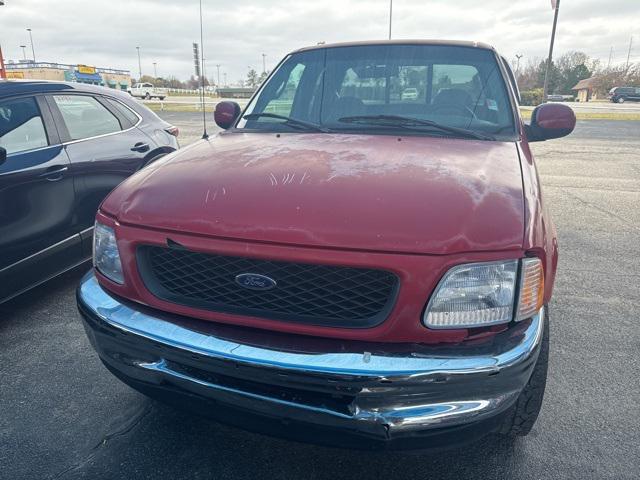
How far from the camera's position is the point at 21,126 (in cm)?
333

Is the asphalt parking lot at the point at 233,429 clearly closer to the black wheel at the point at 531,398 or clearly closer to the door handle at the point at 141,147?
the black wheel at the point at 531,398

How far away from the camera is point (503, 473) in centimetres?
197

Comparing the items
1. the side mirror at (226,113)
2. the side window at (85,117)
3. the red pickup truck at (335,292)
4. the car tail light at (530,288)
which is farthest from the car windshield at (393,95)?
the side window at (85,117)

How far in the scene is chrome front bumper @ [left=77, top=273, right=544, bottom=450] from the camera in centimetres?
147

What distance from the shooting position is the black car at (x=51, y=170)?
308cm

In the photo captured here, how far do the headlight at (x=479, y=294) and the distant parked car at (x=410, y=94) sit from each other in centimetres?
155

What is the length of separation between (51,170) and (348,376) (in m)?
2.89

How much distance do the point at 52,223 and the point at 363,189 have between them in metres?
2.63

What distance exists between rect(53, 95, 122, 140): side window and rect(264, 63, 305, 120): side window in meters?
1.73

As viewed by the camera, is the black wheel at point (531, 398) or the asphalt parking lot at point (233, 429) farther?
the asphalt parking lot at point (233, 429)

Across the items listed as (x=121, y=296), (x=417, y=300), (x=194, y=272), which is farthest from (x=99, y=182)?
(x=417, y=300)

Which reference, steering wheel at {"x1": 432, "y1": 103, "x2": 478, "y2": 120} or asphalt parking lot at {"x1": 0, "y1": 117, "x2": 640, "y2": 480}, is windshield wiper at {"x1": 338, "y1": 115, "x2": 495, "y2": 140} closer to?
steering wheel at {"x1": 432, "y1": 103, "x2": 478, "y2": 120}

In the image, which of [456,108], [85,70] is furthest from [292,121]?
[85,70]

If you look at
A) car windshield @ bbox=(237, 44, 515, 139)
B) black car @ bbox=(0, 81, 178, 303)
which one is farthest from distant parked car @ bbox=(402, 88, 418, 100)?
black car @ bbox=(0, 81, 178, 303)
